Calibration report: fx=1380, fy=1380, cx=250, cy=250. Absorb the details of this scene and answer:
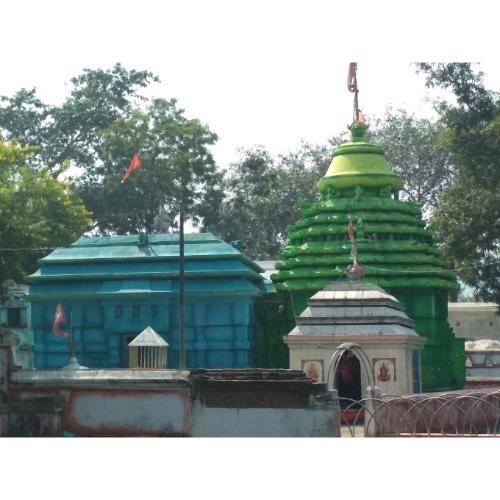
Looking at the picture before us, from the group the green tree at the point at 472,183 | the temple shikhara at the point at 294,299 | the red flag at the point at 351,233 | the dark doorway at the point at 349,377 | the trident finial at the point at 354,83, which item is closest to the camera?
the temple shikhara at the point at 294,299

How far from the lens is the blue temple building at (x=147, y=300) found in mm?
40406

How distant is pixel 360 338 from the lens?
33750 millimetres

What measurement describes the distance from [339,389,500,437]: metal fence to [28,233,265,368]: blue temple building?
11.1 meters

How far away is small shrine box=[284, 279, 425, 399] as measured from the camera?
3366cm

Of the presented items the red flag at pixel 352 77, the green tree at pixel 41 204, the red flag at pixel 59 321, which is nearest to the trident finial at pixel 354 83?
the red flag at pixel 352 77

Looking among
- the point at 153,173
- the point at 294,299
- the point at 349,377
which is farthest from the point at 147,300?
the point at 153,173

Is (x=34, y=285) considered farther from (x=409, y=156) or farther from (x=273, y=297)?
(x=409, y=156)

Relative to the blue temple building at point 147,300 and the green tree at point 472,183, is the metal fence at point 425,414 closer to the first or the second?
the blue temple building at point 147,300

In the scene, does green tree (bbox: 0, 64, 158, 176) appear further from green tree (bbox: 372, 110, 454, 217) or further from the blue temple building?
the blue temple building

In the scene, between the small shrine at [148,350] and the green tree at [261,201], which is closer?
the small shrine at [148,350]

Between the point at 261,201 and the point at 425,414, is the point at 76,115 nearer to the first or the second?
the point at 261,201

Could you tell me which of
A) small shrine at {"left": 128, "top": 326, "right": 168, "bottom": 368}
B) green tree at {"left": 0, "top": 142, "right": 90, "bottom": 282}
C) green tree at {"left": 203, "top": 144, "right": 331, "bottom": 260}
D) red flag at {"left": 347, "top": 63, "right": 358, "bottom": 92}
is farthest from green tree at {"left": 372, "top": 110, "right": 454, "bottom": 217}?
small shrine at {"left": 128, "top": 326, "right": 168, "bottom": 368}

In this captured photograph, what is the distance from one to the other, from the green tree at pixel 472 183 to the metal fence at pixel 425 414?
2048 cm

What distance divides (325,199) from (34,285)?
31.1 ft
